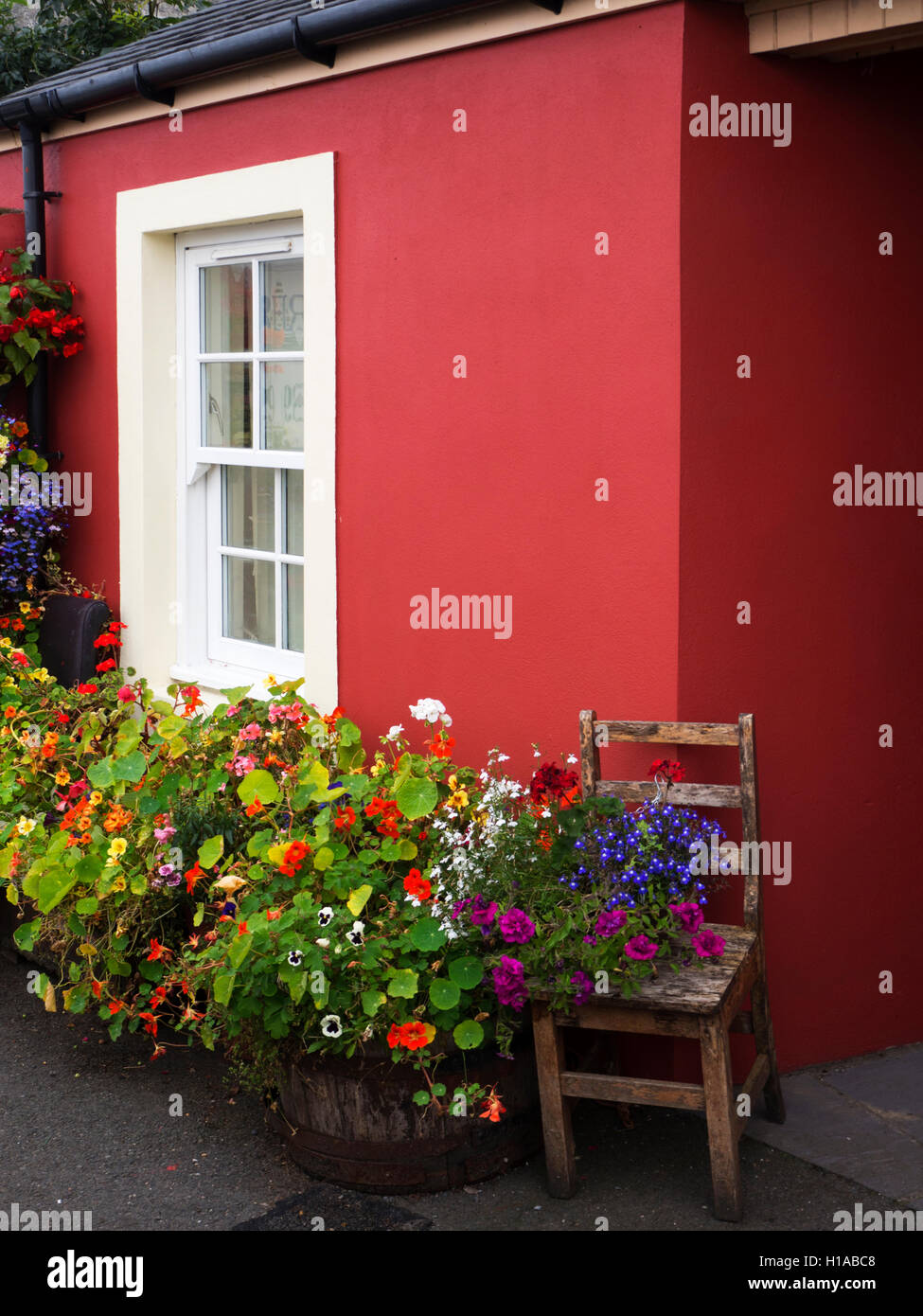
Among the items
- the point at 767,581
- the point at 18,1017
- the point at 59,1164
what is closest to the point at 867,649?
the point at 767,581

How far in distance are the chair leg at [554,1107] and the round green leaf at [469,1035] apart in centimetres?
16

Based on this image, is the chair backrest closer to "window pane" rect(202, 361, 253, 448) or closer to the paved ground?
the paved ground

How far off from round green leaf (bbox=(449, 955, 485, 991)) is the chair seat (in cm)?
16

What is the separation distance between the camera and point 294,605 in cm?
551

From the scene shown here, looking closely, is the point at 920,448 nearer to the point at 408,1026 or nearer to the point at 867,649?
the point at 867,649

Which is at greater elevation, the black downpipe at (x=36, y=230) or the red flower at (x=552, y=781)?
the black downpipe at (x=36, y=230)

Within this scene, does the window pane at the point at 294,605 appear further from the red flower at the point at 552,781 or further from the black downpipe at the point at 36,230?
the red flower at the point at 552,781

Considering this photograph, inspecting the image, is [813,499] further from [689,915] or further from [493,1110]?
[493,1110]

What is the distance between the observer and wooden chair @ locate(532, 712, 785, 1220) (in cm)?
346

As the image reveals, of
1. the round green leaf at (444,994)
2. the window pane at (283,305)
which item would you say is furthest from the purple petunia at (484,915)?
the window pane at (283,305)

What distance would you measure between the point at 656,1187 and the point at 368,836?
1263 millimetres

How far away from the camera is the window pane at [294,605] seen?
5.49 metres

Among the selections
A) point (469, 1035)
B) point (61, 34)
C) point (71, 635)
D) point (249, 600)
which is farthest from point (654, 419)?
point (61, 34)

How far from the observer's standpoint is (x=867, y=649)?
14.9 feet
